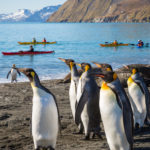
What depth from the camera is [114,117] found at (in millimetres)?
5066

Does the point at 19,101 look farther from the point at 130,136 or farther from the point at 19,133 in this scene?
the point at 130,136

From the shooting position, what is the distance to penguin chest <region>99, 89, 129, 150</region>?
5062 mm

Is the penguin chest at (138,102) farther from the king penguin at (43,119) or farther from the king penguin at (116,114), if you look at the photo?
the king penguin at (43,119)

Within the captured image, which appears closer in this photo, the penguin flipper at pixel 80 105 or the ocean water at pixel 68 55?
the penguin flipper at pixel 80 105

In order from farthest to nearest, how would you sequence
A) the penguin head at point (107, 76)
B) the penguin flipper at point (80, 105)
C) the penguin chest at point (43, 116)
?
the penguin flipper at point (80, 105) < the penguin chest at point (43, 116) < the penguin head at point (107, 76)

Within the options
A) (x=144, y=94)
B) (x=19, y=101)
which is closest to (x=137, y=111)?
(x=144, y=94)

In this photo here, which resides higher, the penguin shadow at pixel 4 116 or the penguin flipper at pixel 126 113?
the penguin flipper at pixel 126 113

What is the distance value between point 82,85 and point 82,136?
3.48 feet

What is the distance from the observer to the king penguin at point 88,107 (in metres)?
A: 6.25

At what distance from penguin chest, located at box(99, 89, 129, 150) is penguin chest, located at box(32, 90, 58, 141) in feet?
3.03

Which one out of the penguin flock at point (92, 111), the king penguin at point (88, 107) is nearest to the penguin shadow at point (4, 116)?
the penguin flock at point (92, 111)

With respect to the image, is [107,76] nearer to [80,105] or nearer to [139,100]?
[80,105]

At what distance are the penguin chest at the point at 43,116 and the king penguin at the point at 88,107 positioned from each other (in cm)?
85

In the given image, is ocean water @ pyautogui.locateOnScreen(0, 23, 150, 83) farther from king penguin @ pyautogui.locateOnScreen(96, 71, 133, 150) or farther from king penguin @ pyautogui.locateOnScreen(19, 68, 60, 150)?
king penguin @ pyautogui.locateOnScreen(96, 71, 133, 150)
